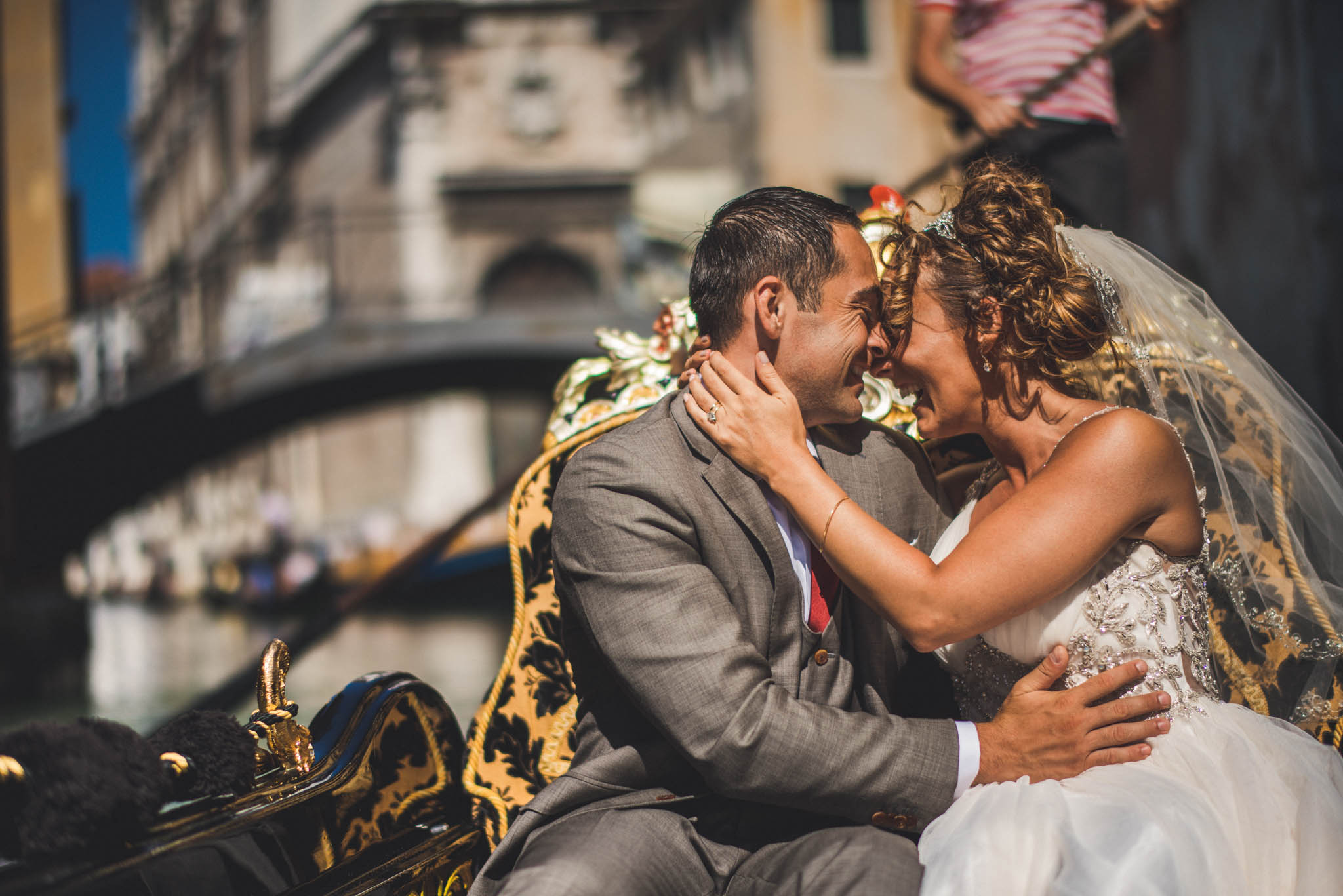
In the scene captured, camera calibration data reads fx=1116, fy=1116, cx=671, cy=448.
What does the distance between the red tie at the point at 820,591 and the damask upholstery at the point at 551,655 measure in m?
0.52

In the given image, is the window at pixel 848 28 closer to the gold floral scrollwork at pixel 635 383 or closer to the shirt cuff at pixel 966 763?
the gold floral scrollwork at pixel 635 383

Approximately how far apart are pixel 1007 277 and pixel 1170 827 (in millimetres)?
868

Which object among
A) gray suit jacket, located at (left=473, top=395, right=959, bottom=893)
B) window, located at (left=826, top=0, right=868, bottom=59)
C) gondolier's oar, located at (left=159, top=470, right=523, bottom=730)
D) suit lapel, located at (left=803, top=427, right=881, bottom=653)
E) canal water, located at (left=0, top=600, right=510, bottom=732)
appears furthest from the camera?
window, located at (left=826, top=0, right=868, bottom=59)

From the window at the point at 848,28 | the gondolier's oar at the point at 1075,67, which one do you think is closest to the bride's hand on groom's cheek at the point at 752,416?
the gondolier's oar at the point at 1075,67

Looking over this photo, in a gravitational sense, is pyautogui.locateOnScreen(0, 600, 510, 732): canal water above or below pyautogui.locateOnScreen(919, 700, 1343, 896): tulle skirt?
below

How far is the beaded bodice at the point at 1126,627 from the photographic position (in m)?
1.79

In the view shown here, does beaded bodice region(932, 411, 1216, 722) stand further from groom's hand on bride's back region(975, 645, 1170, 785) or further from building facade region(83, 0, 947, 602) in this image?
building facade region(83, 0, 947, 602)

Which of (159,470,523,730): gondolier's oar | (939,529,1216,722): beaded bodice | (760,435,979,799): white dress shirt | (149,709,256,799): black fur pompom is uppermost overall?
(760,435,979,799): white dress shirt

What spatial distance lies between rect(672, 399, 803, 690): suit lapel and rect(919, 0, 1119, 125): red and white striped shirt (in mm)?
1961

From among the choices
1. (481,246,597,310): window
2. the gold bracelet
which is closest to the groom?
the gold bracelet

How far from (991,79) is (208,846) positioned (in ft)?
9.51

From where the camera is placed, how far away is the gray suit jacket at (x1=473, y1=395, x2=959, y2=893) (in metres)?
1.59

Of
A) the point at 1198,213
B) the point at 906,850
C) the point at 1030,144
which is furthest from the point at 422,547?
the point at 1198,213

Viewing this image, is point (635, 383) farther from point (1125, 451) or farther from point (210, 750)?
point (210, 750)
